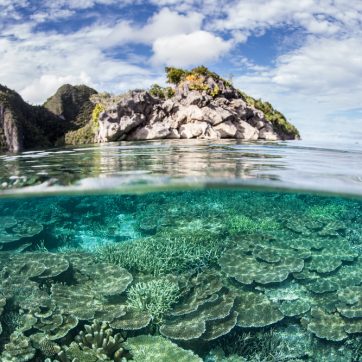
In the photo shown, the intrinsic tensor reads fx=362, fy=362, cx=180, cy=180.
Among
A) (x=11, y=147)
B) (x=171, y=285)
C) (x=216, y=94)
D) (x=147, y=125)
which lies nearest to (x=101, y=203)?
(x=171, y=285)

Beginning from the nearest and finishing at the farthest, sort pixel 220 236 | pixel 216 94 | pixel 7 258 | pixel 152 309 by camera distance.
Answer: pixel 152 309 < pixel 7 258 < pixel 220 236 < pixel 216 94

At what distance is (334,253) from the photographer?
9.19 meters

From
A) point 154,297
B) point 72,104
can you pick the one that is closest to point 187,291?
point 154,297

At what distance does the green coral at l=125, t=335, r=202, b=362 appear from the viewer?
5773mm

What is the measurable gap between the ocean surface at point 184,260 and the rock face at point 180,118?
22.3m

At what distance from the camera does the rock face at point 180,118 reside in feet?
117

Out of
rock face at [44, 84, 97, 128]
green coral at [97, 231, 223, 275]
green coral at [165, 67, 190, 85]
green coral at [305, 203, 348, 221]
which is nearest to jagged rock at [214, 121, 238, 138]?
green coral at [165, 67, 190, 85]

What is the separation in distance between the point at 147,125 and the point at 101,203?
965 inches

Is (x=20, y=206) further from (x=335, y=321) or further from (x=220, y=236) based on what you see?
(x=335, y=321)

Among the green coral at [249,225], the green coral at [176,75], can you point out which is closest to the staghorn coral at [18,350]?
the green coral at [249,225]

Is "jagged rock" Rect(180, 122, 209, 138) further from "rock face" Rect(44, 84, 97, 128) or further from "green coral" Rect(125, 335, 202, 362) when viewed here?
"green coral" Rect(125, 335, 202, 362)

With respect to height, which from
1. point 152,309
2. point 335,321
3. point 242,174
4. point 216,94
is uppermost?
point 216,94

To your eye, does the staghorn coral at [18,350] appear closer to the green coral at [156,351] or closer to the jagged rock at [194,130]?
the green coral at [156,351]

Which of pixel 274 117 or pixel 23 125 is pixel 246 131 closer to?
pixel 274 117
